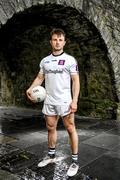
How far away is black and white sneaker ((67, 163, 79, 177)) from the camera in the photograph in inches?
162

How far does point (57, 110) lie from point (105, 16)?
373 centimetres

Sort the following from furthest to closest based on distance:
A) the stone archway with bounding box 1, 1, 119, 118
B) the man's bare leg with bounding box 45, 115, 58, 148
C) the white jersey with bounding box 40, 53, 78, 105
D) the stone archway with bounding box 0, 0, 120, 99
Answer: the stone archway with bounding box 0, 0, 120, 99, the stone archway with bounding box 1, 1, 119, 118, the man's bare leg with bounding box 45, 115, 58, 148, the white jersey with bounding box 40, 53, 78, 105

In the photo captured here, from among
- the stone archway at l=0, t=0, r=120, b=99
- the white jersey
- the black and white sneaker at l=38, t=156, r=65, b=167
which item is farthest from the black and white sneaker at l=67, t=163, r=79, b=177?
the stone archway at l=0, t=0, r=120, b=99

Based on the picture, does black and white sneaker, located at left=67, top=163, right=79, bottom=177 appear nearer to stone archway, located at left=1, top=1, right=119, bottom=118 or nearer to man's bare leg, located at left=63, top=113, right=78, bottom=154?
man's bare leg, located at left=63, top=113, right=78, bottom=154

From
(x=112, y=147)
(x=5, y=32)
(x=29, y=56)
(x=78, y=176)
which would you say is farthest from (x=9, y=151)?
(x=29, y=56)

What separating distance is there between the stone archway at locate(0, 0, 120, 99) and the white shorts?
2318 millimetres

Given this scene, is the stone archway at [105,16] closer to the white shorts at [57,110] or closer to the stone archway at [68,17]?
the stone archway at [68,17]

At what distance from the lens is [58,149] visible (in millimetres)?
5191

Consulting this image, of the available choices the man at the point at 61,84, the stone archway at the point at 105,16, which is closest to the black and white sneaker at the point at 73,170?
the man at the point at 61,84

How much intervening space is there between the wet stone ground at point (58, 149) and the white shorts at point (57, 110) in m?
0.76

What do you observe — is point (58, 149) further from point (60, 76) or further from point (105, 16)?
point (105, 16)

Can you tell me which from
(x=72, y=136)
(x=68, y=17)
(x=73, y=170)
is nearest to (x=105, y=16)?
(x=68, y=17)

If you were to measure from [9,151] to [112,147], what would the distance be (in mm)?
1735

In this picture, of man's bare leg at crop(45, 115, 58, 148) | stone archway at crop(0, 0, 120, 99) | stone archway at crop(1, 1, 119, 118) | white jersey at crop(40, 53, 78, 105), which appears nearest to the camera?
white jersey at crop(40, 53, 78, 105)
